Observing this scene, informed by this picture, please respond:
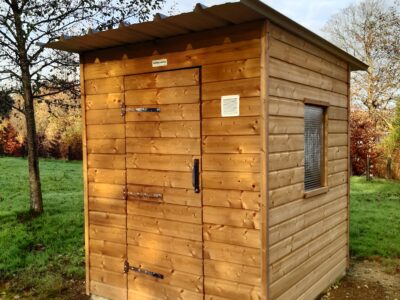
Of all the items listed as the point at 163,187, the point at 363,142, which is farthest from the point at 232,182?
the point at 363,142

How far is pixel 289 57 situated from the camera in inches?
148

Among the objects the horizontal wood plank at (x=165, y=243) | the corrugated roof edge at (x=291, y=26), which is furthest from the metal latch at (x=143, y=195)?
the corrugated roof edge at (x=291, y=26)

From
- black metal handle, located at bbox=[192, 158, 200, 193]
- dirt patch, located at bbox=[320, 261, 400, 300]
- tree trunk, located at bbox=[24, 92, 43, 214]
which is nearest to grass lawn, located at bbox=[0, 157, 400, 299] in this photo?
tree trunk, located at bbox=[24, 92, 43, 214]

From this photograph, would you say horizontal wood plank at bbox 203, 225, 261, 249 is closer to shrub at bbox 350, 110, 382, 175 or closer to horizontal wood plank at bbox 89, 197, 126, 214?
horizontal wood plank at bbox 89, 197, 126, 214

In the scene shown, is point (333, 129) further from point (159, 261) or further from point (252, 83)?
point (159, 261)

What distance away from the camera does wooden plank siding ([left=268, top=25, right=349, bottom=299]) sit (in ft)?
11.6

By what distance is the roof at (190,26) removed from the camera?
309 cm

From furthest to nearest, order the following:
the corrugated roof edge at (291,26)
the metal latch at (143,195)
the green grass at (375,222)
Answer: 1. the green grass at (375,222)
2. the metal latch at (143,195)
3. the corrugated roof edge at (291,26)

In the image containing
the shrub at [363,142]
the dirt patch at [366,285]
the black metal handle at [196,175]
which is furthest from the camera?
the shrub at [363,142]

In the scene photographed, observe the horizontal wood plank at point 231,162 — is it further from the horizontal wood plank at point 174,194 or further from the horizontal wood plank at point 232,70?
the horizontal wood plank at point 232,70

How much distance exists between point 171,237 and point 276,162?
1.30 m

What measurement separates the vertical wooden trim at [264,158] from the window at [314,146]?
1.07 meters

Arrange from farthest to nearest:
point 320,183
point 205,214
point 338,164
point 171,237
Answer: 1. point 338,164
2. point 320,183
3. point 171,237
4. point 205,214

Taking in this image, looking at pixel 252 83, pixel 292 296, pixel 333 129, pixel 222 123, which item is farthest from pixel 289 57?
pixel 292 296
